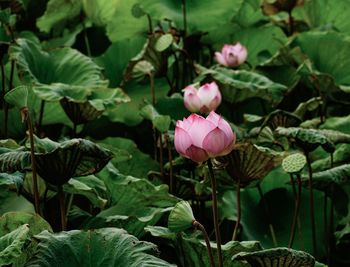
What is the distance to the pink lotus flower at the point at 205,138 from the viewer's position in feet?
3.48

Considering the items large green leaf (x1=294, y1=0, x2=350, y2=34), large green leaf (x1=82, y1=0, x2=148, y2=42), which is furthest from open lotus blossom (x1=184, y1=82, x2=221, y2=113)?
large green leaf (x1=294, y1=0, x2=350, y2=34)

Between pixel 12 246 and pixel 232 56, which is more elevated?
pixel 12 246

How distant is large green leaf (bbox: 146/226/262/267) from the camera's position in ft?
3.79

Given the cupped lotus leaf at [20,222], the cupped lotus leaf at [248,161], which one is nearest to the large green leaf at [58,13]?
the cupped lotus leaf at [248,161]

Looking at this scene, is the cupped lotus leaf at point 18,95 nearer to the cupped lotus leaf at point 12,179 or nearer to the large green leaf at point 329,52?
the cupped lotus leaf at point 12,179

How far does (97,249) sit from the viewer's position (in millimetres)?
1010

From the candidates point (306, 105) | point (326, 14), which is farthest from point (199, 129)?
point (326, 14)

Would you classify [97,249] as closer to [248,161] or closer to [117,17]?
[248,161]

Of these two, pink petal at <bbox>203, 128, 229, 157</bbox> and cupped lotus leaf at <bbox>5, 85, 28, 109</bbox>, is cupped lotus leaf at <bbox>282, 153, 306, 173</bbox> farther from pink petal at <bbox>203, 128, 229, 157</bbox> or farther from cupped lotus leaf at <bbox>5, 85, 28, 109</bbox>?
cupped lotus leaf at <bbox>5, 85, 28, 109</bbox>

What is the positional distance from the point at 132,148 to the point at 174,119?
0.15 meters

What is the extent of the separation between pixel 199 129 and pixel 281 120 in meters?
0.53

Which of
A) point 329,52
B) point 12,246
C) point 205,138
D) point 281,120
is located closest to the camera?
point 12,246

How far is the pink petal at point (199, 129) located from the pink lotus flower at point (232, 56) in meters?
0.88

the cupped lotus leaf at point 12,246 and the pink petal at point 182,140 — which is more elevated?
the pink petal at point 182,140
